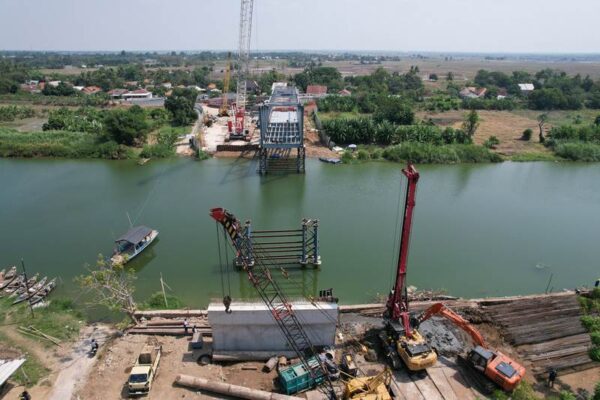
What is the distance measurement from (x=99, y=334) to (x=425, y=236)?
57.2 feet

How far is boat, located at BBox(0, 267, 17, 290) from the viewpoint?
720 inches

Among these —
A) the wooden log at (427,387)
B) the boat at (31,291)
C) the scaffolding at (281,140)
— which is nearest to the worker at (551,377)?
the wooden log at (427,387)

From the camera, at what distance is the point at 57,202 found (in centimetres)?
2823

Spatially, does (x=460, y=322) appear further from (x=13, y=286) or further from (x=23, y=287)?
(x=13, y=286)

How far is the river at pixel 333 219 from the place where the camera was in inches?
793

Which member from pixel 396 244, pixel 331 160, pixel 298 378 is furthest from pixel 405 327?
pixel 331 160

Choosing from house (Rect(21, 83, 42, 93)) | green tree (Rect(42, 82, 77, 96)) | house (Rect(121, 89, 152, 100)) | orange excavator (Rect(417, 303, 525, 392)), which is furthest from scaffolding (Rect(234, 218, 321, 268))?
house (Rect(21, 83, 42, 93))

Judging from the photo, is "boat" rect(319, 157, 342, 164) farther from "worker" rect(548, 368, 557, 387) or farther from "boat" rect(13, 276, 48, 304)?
"worker" rect(548, 368, 557, 387)

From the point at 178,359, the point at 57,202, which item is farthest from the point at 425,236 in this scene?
the point at 57,202

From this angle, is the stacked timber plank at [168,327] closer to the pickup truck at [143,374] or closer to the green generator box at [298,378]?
the pickup truck at [143,374]

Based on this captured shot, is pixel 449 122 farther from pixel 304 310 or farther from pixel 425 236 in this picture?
pixel 304 310

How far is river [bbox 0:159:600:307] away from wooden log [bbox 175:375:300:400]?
545 cm

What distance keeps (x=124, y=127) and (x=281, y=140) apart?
52.5 ft

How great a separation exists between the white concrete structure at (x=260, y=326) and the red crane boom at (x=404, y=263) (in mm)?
2212
